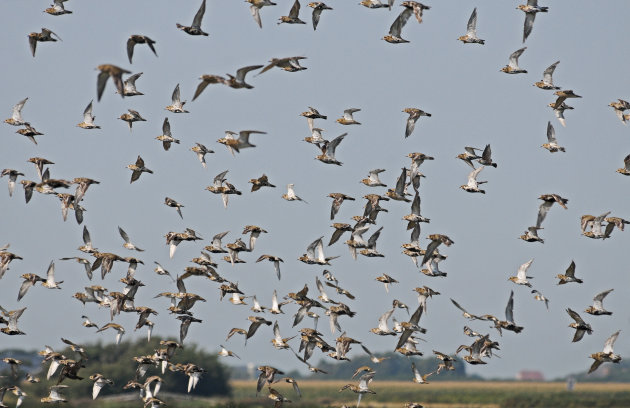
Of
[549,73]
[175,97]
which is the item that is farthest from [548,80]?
[175,97]

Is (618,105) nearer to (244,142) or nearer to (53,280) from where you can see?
(244,142)

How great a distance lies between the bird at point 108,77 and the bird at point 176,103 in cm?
1232

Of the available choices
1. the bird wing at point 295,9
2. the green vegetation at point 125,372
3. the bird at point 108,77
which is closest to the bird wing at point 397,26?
the bird wing at point 295,9

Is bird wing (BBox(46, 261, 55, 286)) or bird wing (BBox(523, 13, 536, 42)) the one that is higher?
bird wing (BBox(523, 13, 536, 42))

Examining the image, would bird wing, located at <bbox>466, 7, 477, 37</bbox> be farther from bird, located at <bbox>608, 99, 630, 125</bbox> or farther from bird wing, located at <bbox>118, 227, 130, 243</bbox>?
bird wing, located at <bbox>118, 227, 130, 243</bbox>

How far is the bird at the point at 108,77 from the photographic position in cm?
3341

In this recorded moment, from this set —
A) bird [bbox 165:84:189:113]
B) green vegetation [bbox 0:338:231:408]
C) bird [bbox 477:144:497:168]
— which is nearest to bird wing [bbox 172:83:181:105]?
bird [bbox 165:84:189:113]

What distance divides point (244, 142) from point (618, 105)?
54.3 ft

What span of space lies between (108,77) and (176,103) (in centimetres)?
1258

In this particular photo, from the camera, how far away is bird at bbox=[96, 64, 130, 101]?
1315 inches

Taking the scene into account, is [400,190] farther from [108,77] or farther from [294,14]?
[108,77]

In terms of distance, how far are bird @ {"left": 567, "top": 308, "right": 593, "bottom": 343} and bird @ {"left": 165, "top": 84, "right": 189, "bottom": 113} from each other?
18.3 m

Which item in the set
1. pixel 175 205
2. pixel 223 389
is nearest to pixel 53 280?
pixel 175 205

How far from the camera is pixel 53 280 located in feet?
146
